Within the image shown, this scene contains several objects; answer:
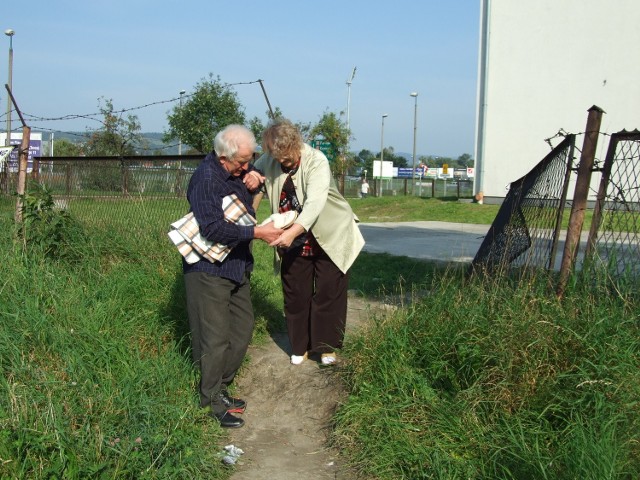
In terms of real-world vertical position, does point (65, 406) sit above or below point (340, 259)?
below

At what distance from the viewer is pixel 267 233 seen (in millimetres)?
4555

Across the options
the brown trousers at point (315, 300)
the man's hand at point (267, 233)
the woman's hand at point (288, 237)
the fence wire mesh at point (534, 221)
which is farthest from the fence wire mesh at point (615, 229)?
the man's hand at point (267, 233)

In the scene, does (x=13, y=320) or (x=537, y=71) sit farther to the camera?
(x=537, y=71)

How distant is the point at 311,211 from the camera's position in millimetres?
4734

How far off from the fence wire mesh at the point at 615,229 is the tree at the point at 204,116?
2508cm

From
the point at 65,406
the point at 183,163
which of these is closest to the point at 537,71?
the point at 183,163

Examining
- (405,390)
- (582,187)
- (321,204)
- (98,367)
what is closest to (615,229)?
(582,187)

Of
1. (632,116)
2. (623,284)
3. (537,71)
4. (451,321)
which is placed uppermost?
(537,71)

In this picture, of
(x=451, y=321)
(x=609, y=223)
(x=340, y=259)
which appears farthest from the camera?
(x=340, y=259)

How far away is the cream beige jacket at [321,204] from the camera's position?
479cm

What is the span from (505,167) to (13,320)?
75.4 ft

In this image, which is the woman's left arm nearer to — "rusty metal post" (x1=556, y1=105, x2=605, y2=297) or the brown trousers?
the brown trousers

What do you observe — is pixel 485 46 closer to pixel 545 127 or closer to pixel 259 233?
pixel 545 127

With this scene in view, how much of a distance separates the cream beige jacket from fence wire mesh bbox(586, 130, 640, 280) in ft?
5.02
